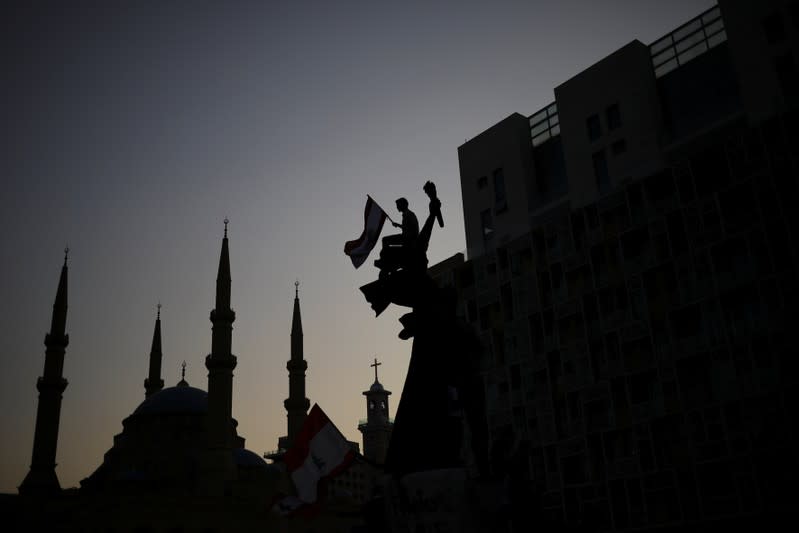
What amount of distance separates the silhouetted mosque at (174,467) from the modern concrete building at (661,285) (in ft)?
47.4

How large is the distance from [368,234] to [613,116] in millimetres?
27465

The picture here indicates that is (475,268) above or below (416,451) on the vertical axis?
above

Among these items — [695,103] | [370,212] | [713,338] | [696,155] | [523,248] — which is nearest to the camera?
[370,212]

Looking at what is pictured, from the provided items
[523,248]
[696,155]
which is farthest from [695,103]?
[523,248]

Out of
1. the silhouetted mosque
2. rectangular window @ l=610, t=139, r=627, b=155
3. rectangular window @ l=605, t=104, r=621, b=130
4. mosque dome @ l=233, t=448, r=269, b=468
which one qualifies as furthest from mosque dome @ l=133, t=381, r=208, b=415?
rectangular window @ l=605, t=104, r=621, b=130

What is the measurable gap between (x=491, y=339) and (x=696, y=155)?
494 inches

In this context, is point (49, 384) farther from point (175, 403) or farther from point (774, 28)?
point (774, 28)

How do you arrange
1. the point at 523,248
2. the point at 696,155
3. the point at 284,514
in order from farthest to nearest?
the point at 523,248 → the point at 696,155 → the point at 284,514

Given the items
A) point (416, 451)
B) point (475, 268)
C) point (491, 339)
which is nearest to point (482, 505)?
point (416, 451)

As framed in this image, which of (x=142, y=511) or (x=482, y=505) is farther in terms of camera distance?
(x=142, y=511)

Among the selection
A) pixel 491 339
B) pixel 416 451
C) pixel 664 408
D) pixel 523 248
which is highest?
pixel 523 248

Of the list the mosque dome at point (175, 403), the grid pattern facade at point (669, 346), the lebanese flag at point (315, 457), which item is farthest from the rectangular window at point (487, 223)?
the lebanese flag at point (315, 457)

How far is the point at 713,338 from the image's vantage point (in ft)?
90.2

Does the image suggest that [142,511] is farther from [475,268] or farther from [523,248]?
[523,248]
